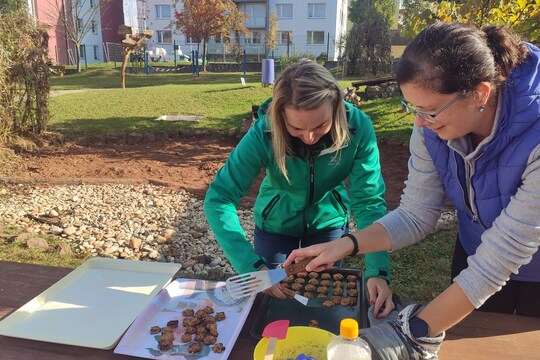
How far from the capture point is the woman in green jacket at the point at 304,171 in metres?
1.72

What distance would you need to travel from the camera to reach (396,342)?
1185 mm

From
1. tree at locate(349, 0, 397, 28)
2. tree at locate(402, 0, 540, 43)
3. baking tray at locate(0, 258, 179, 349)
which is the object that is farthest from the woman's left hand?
tree at locate(349, 0, 397, 28)

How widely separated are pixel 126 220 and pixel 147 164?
1967mm

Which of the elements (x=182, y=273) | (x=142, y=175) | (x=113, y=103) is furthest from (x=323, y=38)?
(x=182, y=273)

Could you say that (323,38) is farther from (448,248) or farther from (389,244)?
(389,244)

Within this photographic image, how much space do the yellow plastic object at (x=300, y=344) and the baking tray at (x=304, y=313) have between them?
0.10m

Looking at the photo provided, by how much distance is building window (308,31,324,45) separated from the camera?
3375 centimetres

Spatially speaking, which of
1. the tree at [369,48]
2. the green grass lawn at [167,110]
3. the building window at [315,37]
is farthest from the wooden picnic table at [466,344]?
the building window at [315,37]

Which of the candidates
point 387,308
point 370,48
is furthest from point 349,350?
Result: point 370,48

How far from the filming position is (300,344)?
1.28m

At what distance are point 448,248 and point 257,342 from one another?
9.38 feet

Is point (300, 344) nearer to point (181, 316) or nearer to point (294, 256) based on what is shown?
point (294, 256)

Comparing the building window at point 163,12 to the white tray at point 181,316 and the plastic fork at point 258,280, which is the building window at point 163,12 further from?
the plastic fork at point 258,280

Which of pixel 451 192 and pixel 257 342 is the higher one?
pixel 451 192
